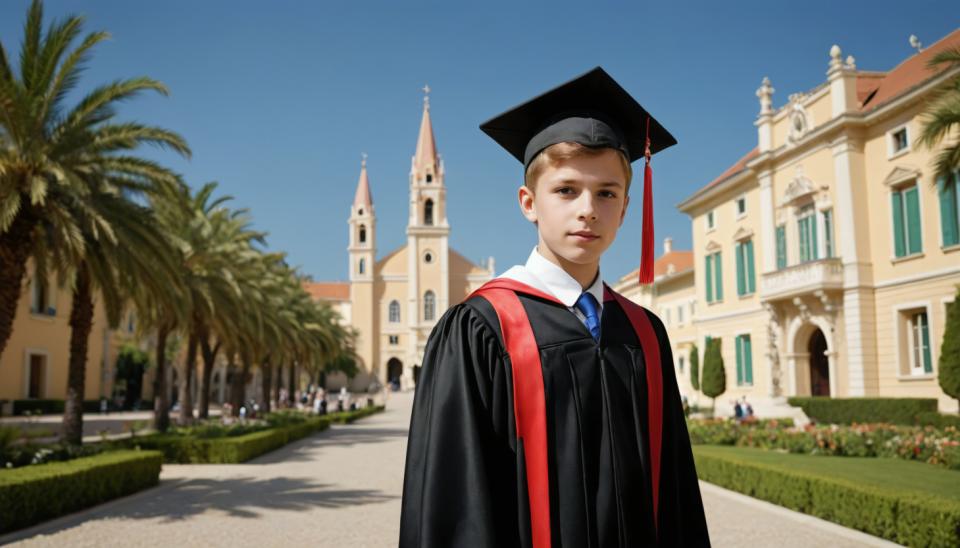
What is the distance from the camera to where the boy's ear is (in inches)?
98.9

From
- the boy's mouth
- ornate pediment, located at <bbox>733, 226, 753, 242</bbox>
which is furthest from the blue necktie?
ornate pediment, located at <bbox>733, 226, 753, 242</bbox>

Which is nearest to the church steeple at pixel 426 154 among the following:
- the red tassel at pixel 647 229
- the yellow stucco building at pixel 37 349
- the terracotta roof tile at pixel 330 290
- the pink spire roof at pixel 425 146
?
the pink spire roof at pixel 425 146

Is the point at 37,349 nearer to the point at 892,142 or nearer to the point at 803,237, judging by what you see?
the point at 803,237

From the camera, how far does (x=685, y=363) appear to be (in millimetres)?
42125

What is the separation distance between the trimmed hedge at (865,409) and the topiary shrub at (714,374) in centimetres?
524

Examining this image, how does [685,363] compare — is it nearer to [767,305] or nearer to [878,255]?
[767,305]

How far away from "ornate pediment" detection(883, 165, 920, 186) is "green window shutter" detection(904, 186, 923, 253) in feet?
1.11

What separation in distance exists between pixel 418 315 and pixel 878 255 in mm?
55927

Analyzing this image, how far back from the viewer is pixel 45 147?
11.7 metres

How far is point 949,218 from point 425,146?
65219 mm

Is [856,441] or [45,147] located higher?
[45,147]

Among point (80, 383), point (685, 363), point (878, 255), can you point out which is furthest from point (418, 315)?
point (80, 383)

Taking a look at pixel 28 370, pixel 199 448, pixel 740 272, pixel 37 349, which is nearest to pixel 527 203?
pixel 199 448

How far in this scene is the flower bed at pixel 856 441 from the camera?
1334 cm
